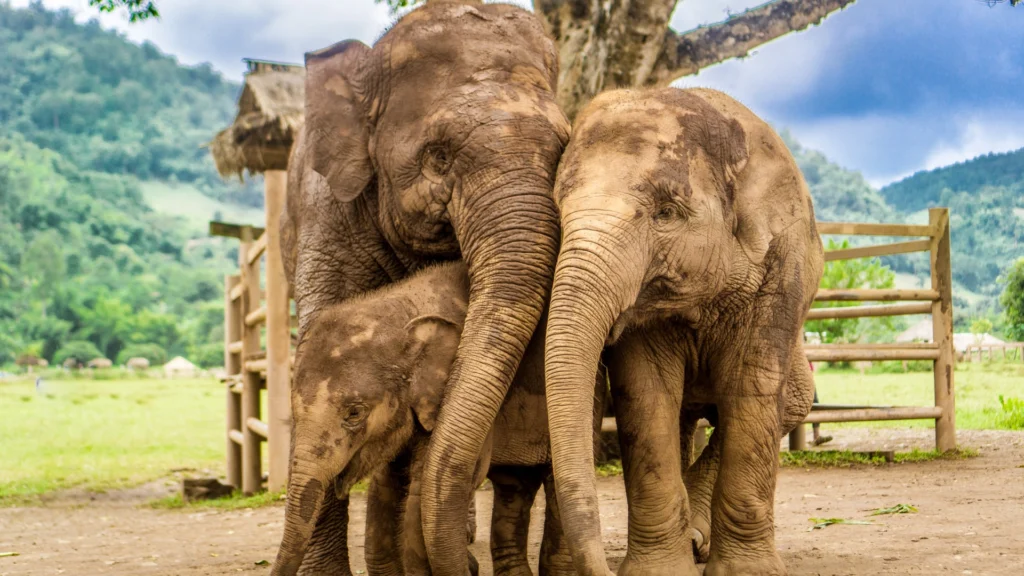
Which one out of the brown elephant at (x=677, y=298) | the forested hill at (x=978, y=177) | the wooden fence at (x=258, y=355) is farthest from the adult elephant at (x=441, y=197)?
the forested hill at (x=978, y=177)

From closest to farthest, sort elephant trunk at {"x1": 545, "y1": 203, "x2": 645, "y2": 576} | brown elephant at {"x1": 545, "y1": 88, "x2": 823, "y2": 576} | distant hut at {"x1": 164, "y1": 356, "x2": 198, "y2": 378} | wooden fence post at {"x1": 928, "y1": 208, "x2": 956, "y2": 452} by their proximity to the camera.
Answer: elephant trunk at {"x1": 545, "y1": 203, "x2": 645, "y2": 576}, brown elephant at {"x1": 545, "y1": 88, "x2": 823, "y2": 576}, wooden fence post at {"x1": 928, "y1": 208, "x2": 956, "y2": 452}, distant hut at {"x1": 164, "y1": 356, "x2": 198, "y2": 378}

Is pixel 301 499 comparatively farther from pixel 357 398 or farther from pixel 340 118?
pixel 340 118

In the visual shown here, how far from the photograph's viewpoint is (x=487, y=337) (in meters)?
3.97

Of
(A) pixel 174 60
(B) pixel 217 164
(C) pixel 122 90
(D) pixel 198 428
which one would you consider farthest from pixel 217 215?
(B) pixel 217 164

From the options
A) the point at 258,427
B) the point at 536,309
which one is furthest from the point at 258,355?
the point at 536,309

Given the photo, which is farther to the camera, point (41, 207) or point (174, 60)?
point (174, 60)

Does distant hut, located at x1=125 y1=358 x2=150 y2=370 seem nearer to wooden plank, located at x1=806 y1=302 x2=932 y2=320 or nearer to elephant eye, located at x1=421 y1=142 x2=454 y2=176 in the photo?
wooden plank, located at x1=806 y1=302 x2=932 y2=320

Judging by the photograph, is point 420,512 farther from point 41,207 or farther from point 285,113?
point 41,207

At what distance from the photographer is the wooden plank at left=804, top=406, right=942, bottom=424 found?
10.0 metres

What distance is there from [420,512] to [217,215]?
308ft

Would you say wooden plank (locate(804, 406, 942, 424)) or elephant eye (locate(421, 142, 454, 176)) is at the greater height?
elephant eye (locate(421, 142, 454, 176))

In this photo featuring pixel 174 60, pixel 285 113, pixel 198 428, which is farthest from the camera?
pixel 174 60

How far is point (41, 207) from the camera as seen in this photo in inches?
2990

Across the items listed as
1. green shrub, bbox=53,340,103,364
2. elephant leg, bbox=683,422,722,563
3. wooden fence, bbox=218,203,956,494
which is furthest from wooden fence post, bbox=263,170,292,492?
green shrub, bbox=53,340,103,364
